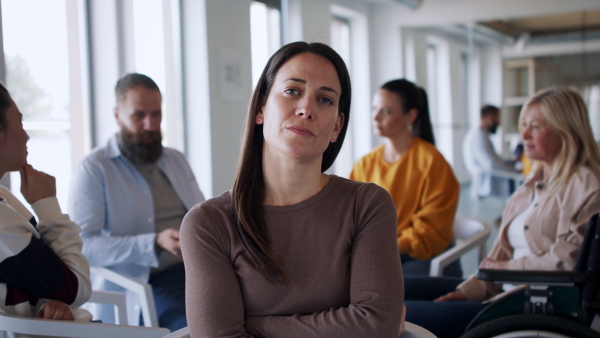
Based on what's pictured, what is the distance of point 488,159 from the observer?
7.03 meters

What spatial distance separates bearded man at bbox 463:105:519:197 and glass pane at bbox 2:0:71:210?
16.4 ft

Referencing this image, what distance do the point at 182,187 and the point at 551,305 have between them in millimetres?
1711

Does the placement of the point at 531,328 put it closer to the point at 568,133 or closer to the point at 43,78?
the point at 568,133

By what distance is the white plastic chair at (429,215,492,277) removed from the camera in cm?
271

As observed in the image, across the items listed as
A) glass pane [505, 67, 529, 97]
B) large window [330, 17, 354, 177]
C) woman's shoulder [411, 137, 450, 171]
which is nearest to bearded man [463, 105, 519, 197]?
glass pane [505, 67, 529, 97]

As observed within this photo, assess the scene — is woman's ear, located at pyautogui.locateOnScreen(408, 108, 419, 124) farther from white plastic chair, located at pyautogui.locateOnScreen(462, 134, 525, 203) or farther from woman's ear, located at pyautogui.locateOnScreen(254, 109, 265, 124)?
white plastic chair, located at pyautogui.locateOnScreen(462, 134, 525, 203)

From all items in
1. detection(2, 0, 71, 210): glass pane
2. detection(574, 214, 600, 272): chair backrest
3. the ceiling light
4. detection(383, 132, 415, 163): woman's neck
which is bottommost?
detection(574, 214, 600, 272): chair backrest

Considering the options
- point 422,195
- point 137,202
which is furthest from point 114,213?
point 422,195

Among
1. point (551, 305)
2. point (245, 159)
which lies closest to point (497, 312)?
point (551, 305)

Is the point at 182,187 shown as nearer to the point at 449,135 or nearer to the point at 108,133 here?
the point at 108,133

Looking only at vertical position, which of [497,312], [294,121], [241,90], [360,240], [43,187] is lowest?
[497,312]

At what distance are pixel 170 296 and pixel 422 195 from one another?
4.70ft

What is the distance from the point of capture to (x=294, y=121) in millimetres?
1431

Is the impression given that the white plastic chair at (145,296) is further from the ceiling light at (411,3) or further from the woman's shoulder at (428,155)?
the ceiling light at (411,3)
